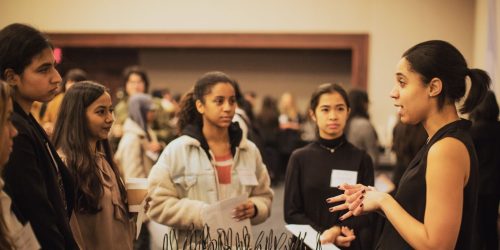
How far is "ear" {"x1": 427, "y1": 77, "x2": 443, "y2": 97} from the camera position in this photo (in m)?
1.67

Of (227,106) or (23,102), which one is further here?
(227,106)

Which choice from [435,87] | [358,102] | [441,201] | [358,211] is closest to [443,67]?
[435,87]

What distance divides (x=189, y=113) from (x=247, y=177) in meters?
0.47

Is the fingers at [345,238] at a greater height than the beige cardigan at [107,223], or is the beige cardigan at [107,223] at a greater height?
the beige cardigan at [107,223]

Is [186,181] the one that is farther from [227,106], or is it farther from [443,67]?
[443,67]

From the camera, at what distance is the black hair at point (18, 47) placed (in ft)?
5.20

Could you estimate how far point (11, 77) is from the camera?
1.61 meters

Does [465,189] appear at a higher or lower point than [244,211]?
higher

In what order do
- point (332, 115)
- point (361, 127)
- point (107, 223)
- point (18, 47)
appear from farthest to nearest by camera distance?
point (361, 127), point (332, 115), point (107, 223), point (18, 47)

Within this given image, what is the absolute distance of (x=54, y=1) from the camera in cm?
971

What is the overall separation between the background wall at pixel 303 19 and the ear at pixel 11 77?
7.87 m

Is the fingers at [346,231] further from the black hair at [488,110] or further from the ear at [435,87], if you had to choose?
the black hair at [488,110]

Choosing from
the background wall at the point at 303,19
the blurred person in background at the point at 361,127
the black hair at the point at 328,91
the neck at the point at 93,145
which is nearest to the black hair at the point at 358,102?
the blurred person in background at the point at 361,127

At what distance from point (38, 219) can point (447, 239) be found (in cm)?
113
